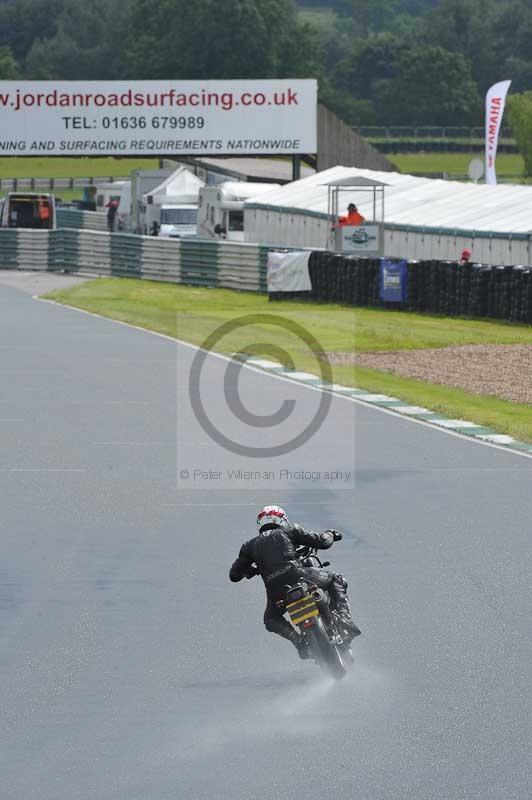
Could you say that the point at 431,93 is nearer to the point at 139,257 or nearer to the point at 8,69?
the point at 8,69

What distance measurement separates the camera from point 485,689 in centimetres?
1015

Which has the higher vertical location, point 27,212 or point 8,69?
point 8,69

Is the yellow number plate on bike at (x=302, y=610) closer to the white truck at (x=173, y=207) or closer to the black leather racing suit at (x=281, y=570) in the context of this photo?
the black leather racing suit at (x=281, y=570)

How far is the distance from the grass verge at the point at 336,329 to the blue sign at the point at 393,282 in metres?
0.46

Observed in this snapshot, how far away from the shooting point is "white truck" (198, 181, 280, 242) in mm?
62625

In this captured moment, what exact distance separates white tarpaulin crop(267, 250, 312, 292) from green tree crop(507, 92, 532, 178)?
76.9 metres

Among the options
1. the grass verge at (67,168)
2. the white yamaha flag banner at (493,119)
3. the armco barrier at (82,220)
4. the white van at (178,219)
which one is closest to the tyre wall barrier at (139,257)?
the white van at (178,219)

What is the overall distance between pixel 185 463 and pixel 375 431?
367cm

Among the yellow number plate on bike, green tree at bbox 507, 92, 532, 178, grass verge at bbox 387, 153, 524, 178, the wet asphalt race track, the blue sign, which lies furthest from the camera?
grass verge at bbox 387, 153, 524, 178

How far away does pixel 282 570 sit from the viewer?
34.4ft

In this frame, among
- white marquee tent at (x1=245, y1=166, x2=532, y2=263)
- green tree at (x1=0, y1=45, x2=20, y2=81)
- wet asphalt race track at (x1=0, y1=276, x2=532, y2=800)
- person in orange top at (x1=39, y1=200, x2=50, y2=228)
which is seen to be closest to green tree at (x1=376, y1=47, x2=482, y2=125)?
green tree at (x1=0, y1=45, x2=20, y2=81)

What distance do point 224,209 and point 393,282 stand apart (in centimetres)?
2379

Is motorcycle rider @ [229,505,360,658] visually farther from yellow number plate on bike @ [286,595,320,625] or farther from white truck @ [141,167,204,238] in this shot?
white truck @ [141,167,204,238]

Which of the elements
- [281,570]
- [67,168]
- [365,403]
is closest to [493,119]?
[365,403]
